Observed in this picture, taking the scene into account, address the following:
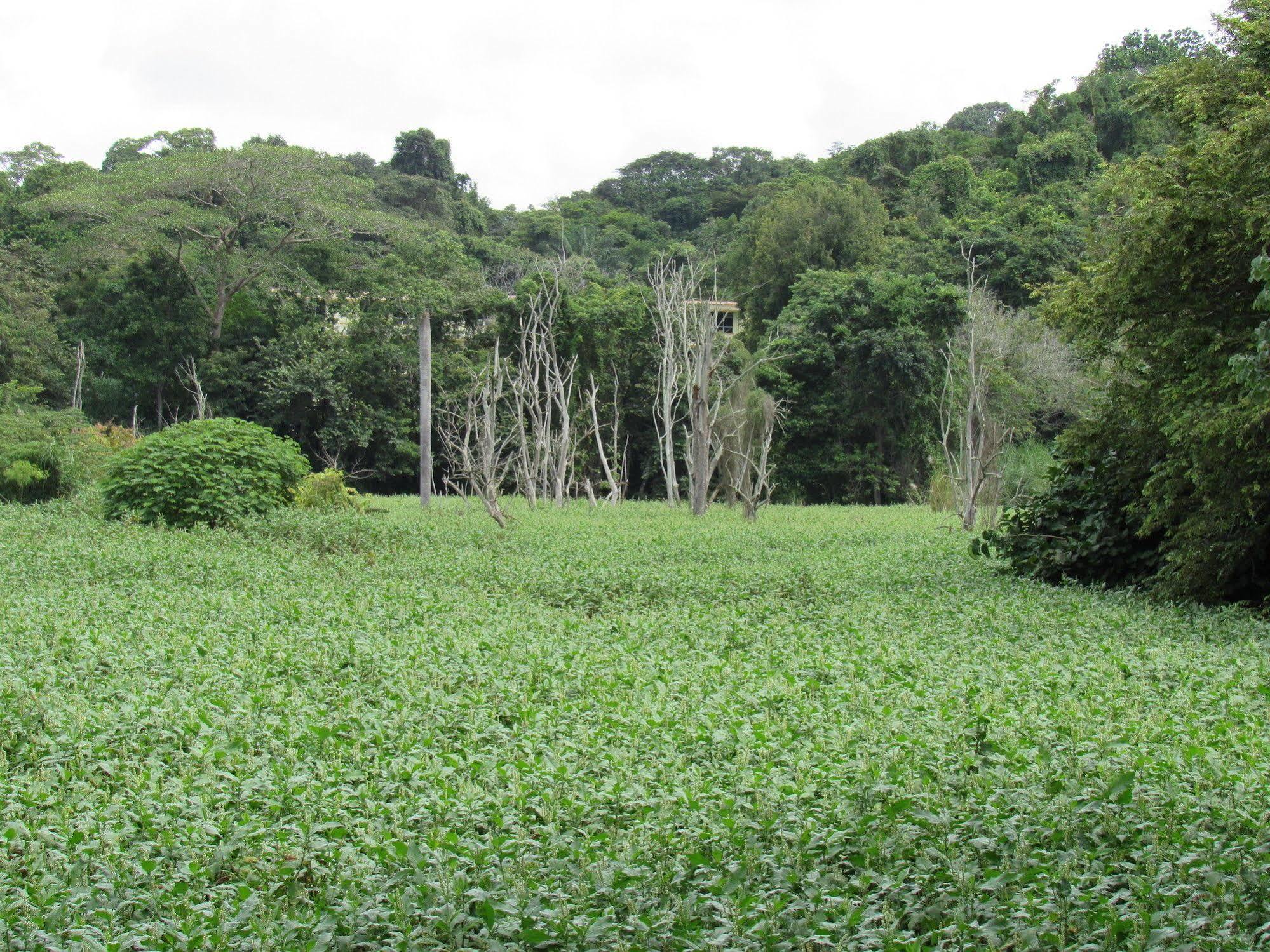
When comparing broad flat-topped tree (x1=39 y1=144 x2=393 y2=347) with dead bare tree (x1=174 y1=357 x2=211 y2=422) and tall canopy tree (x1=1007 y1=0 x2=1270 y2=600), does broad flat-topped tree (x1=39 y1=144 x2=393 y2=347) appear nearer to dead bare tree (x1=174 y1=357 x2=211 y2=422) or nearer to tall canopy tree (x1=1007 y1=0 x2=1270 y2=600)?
dead bare tree (x1=174 y1=357 x2=211 y2=422)

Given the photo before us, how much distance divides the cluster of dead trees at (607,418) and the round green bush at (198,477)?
3.05 metres

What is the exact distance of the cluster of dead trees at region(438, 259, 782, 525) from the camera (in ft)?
62.8

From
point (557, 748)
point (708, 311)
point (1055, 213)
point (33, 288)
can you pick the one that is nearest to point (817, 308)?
point (1055, 213)

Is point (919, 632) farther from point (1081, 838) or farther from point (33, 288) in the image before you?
point (33, 288)

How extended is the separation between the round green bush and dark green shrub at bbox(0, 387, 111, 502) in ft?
12.7

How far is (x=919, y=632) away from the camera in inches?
274

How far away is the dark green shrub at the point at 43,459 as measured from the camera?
17516mm

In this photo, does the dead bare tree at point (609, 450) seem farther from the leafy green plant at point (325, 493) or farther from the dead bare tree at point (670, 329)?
the leafy green plant at point (325, 493)

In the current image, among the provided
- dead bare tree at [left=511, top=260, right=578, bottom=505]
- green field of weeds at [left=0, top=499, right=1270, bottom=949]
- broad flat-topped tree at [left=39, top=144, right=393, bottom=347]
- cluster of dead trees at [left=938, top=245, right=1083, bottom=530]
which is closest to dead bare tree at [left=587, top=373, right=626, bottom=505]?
dead bare tree at [left=511, top=260, right=578, bottom=505]

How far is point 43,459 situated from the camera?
702 inches

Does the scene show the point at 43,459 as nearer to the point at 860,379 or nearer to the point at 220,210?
the point at 220,210

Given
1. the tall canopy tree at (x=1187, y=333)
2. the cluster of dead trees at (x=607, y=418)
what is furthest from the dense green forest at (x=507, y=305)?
the tall canopy tree at (x=1187, y=333)

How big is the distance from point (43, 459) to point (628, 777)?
673 inches

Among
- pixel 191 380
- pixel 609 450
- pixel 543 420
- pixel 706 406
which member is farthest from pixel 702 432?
pixel 191 380
